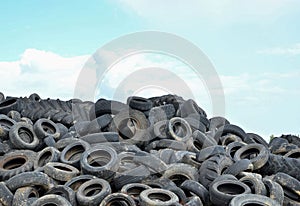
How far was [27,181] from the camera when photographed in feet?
19.9

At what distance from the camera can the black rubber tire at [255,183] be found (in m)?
6.03

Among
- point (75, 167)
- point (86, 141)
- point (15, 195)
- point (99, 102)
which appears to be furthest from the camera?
point (99, 102)

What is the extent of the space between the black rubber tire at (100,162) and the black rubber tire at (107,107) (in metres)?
1.85

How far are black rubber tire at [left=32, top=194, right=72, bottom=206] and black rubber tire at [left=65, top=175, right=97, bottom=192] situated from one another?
1.71 ft

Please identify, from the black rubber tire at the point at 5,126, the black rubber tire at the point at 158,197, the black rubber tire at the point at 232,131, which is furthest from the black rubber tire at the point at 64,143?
the black rubber tire at the point at 232,131

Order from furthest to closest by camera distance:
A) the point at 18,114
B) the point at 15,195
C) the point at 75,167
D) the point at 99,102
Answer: the point at 18,114, the point at 99,102, the point at 75,167, the point at 15,195

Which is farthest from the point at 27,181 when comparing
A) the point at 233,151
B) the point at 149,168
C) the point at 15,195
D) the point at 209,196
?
the point at 233,151

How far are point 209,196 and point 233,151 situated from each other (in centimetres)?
241

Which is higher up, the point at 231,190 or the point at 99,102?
the point at 99,102

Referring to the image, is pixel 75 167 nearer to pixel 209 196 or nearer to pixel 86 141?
pixel 86 141

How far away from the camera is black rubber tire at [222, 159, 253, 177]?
664 cm

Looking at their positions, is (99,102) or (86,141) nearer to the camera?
(86,141)

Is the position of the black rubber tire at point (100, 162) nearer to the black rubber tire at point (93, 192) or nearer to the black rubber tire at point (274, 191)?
the black rubber tire at point (93, 192)

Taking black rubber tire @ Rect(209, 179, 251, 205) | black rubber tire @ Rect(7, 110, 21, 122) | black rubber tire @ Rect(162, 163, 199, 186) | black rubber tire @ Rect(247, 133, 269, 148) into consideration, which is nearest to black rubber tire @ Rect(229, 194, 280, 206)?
black rubber tire @ Rect(209, 179, 251, 205)
